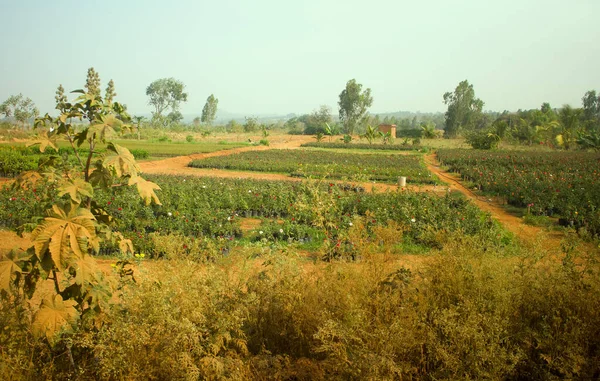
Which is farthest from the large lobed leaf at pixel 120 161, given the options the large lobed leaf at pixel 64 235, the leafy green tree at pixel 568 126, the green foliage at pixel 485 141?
the leafy green tree at pixel 568 126

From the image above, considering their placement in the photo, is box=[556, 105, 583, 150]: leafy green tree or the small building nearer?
box=[556, 105, 583, 150]: leafy green tree

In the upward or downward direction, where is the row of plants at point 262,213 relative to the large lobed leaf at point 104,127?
downward

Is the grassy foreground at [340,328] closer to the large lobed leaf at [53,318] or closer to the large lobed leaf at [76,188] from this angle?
the large lobed leaf at [53,318]

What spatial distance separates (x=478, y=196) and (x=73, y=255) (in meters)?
15.4

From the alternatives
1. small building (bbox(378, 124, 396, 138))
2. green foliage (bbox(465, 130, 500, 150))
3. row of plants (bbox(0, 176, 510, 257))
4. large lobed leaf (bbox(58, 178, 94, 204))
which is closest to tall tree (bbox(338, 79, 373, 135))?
small building (bbox(378, 124, 396, 138))

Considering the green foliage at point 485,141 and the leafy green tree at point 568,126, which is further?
the leafy green tree at point 568,126

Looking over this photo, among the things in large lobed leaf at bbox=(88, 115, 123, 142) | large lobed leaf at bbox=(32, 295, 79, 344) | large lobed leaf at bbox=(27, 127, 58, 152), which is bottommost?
large lobed leaf at bbox=(32, 295, 79, 344)

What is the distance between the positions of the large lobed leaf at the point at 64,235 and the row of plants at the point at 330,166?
14650 mm

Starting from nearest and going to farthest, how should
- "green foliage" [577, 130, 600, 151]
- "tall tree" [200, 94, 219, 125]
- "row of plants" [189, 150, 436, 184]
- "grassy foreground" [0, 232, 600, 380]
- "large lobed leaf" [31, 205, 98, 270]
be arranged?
"large lobed leaf" [31, 205, 98, 270], "grassy foreground" [0, 232, 600, 380], "row of plants" [189, 150, 436, 184], "green foliage" [577, 130, 600, 151], "tall tree" [200, 94, 219, 125]

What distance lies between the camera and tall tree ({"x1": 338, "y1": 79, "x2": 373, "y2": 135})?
2258 inches

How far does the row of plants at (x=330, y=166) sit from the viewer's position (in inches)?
762

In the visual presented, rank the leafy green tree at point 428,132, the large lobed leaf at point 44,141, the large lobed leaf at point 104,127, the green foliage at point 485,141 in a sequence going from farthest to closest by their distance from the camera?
the leafy green tree at point 428,132 < the green foliage at point 485,141 < the large lobed leaf at point 44,141 < the large lobed leaf at point 104,127

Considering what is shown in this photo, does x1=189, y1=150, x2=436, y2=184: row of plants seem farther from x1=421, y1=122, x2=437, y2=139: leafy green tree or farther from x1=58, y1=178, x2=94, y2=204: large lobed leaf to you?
x1=421, y1=122, x2=437, y2=139: leafy green tree

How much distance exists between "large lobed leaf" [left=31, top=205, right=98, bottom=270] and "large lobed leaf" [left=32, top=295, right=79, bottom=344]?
36 cm
